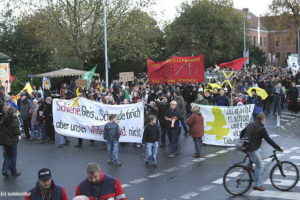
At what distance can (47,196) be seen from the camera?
5.48m

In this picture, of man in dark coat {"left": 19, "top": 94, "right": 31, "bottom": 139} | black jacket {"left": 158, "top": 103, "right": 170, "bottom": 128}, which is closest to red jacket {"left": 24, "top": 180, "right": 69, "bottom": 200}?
black jacket {"left": 158, "top": 103, "right": 170, "bottom": 128}

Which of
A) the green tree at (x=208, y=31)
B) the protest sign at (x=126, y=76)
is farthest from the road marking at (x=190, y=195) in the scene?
the green tree at (x=208, y=31)

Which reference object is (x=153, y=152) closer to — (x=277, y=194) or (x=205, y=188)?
(x=205, y=188)

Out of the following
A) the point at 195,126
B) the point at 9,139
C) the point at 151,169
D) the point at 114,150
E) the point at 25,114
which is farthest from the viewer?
the point at 25,114

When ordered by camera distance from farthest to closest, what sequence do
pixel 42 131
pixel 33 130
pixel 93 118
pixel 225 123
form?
1. pixel 33 130
2. pixel 42 131
3. pixel 93 118
4. pixel 225 123

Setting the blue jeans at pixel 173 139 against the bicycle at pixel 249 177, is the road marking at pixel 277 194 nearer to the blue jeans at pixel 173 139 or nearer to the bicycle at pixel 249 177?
the bicycle at pixel 249 177

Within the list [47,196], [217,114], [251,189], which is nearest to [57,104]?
[217,114]

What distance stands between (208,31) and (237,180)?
173ft

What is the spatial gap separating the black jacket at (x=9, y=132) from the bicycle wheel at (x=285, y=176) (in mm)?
5823

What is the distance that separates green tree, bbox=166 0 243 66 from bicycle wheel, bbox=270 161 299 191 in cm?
5100

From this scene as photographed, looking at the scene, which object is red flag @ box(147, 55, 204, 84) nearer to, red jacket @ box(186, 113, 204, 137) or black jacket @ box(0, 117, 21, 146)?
red jacket @ box(186, 113, 204, 137)

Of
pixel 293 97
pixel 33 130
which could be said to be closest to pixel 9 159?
pixel 33 130

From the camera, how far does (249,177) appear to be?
8961 millimetres

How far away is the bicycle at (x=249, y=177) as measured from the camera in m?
8.82
